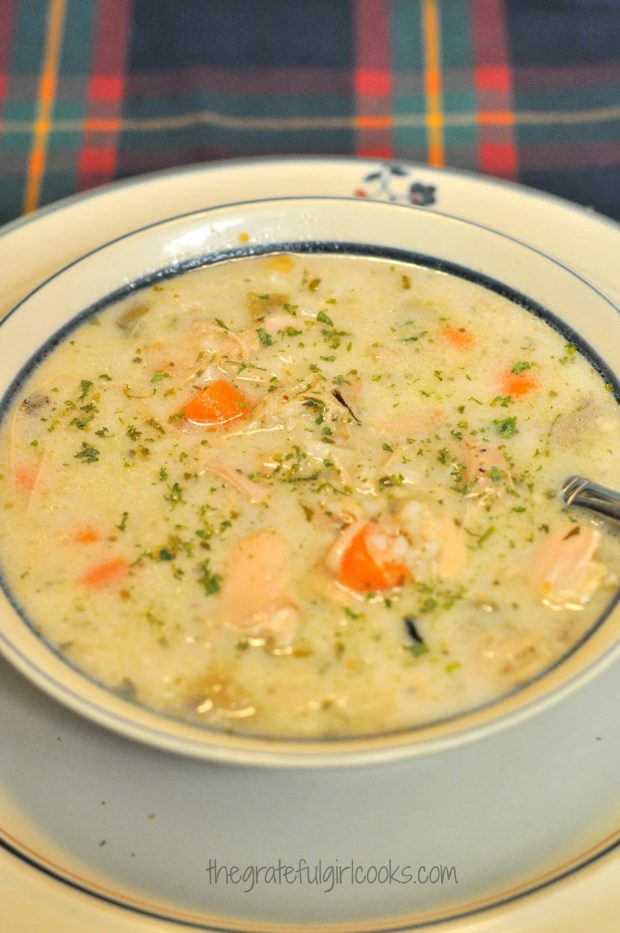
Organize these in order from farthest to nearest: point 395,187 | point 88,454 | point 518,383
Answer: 1. point 395,187
2. point 518,383
3. point 88,454

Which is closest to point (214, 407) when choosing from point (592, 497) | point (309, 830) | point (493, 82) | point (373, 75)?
point (592, 497)

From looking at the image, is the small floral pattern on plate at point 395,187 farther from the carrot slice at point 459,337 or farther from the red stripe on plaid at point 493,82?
the red stripe on plaid at point 493,82

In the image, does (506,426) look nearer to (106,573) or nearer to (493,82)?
(106,573)

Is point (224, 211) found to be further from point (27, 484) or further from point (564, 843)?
point (564, 843)

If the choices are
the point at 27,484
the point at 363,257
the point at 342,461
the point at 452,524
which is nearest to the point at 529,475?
the point at 452,524

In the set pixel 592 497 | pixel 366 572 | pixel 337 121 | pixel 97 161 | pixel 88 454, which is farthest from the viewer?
pixel 337 121

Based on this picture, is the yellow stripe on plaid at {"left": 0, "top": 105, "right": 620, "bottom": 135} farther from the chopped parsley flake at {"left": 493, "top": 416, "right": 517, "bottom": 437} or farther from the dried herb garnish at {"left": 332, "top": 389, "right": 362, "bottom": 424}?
the chopped parsley flake at {"left": 493, "top": 416, "right": 517, "bottom": 437}

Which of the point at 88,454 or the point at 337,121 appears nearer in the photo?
the point at 88,454
